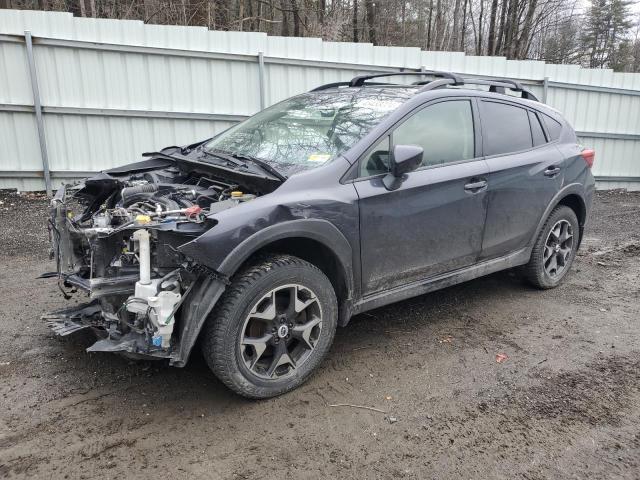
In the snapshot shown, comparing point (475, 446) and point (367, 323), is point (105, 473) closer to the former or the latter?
point (475, 446)

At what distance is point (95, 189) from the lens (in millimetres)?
3676

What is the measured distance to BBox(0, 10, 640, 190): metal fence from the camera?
7.78 metres

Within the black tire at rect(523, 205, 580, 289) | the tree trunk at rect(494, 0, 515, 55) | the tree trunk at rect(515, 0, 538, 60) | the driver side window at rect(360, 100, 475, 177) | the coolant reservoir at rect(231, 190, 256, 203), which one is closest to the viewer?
the coolant reservoir at rect(231, 190, 256, 203)

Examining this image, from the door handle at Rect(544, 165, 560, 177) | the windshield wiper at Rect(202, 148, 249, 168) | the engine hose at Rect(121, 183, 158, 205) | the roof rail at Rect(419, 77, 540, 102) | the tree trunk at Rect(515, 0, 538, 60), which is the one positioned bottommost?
the door handle at Rect(544, 165, 560, 177)

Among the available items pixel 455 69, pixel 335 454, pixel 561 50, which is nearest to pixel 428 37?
pixel 561 50

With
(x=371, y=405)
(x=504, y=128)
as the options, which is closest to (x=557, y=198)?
(x=504, y=128)

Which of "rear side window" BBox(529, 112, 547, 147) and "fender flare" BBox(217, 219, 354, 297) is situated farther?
"rear side window" BBox(529, 112, 547, 147)

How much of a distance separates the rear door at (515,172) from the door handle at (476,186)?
83mm

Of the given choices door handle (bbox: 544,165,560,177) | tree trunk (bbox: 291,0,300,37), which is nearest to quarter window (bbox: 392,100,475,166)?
door handle (bbox: 544,165,560,177)

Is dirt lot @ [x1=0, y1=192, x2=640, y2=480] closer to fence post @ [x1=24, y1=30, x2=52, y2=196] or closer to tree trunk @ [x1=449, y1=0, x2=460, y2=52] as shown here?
fence post @ [x1=24, y1=30, x2=52, y2=196]

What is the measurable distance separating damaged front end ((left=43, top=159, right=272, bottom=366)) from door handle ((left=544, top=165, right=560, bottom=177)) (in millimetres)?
2734

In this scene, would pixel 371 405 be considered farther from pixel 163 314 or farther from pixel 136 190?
pixel 136 190

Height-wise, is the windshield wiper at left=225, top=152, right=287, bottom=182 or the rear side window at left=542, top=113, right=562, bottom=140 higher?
the rear side window at left=542, top=113, right=562, bottom=140

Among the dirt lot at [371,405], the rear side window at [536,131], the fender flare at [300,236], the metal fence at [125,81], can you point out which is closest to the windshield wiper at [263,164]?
the fender flare at [300,236]
